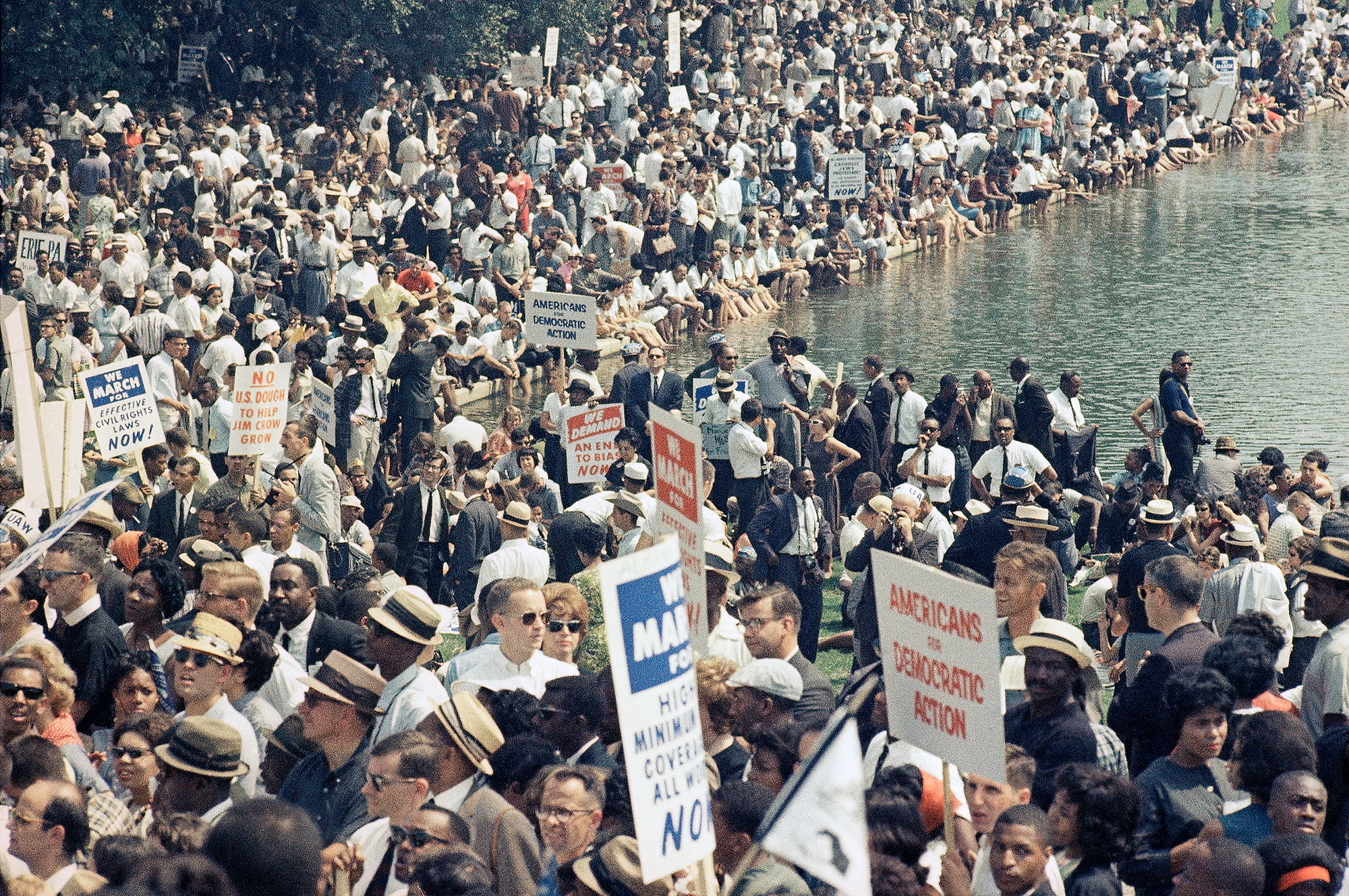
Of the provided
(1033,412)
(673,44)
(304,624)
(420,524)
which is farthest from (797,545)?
(673,44)

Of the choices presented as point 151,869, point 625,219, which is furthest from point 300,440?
point 625,219

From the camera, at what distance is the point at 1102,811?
6082 mm

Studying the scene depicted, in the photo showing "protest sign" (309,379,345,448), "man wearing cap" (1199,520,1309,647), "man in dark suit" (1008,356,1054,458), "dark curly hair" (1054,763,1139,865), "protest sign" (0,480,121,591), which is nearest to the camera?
"dark curly hair" (1054,763,1139,865)

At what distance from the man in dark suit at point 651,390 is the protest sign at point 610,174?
9625 millimetres

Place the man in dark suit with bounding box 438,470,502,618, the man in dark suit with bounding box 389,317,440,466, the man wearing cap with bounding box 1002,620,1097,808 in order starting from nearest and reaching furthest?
the man wearing cap with bounding box 1002,620,1097,808, the man in dark suit with bounding box 438,470,502,618, the man in dark suit with bounding box 389,317,440,466

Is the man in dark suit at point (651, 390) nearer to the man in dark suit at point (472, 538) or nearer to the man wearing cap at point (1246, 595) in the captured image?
the man in dark suit at point (472, 538)

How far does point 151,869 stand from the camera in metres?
4.53

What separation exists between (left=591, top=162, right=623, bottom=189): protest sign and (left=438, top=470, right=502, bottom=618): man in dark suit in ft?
42.7

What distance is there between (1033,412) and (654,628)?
10.5m

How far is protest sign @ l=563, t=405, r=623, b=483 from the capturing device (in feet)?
46.6


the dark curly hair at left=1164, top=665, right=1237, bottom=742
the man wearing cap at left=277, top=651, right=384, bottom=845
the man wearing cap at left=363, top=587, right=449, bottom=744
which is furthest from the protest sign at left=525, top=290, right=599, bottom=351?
the dark curly hair at left=1164, top=665, right=1237, bottom=742

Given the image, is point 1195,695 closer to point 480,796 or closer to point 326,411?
point 480,796

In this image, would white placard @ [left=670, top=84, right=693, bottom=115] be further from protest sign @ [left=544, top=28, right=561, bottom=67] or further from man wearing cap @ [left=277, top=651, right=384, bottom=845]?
man wearing cap @ [left=277, top=651, right=384, bottom=845]

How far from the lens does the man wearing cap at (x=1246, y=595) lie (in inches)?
383
